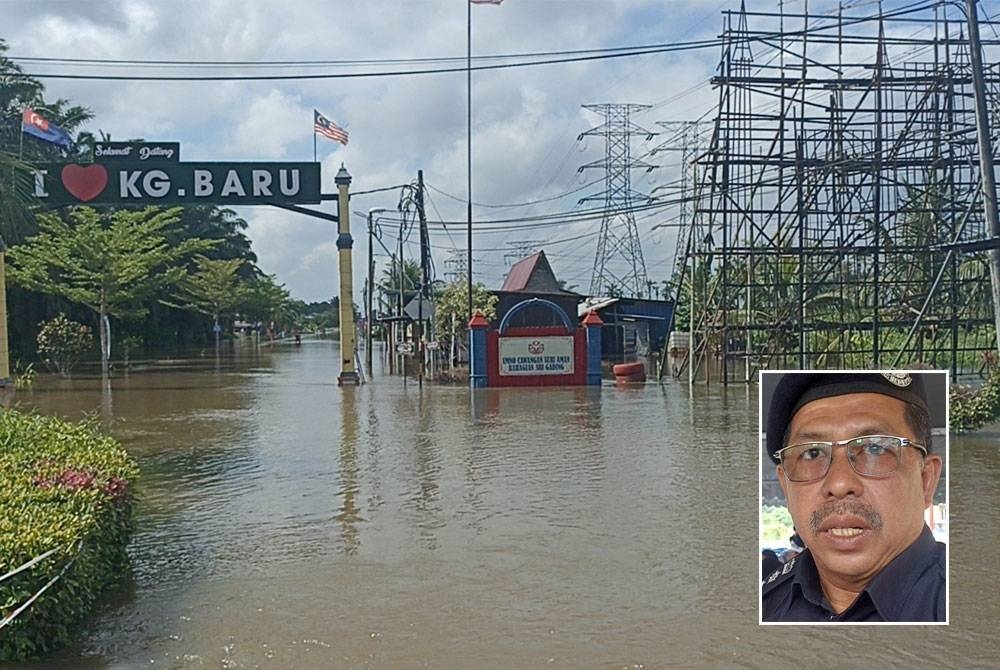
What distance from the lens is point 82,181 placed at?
22.8m

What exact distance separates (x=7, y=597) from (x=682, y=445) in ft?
31.5

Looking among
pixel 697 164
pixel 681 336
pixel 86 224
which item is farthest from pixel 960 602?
pixel 86 224

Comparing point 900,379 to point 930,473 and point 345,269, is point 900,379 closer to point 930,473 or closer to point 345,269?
point 930,473

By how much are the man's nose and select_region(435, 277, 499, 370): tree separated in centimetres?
3354

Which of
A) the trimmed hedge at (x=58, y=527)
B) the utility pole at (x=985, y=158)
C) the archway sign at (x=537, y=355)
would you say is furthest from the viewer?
the archway sign at (x=537, y=355)

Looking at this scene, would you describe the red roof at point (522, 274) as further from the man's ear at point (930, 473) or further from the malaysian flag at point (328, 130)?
the man's ear at point (930, 473)

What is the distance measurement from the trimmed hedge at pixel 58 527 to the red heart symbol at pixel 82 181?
16252mm

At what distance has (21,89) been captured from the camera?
46562 millimetres

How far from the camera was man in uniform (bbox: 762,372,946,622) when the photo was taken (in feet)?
7.30

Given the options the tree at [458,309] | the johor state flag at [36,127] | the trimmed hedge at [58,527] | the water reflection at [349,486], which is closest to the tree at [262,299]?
the tree at [458,309]

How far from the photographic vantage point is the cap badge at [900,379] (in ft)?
7.29

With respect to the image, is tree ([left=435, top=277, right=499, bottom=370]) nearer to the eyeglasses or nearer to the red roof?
the red roof

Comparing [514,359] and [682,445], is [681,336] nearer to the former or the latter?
[514,359]

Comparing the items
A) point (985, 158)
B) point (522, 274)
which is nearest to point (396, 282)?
point (522, 274)
